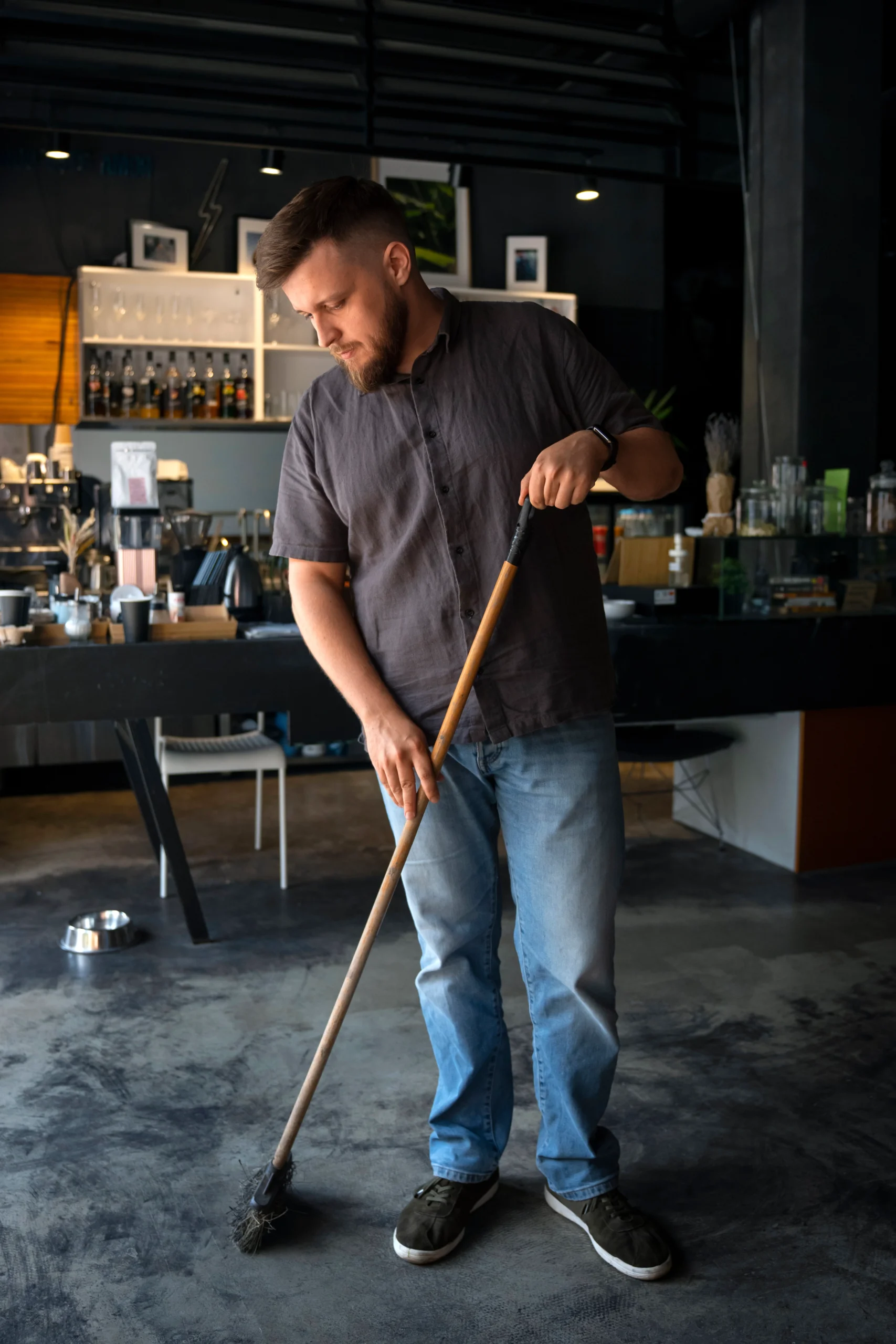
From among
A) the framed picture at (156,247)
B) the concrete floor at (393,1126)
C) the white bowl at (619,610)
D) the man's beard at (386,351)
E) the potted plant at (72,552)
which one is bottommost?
the concrete floor at (393,1126)

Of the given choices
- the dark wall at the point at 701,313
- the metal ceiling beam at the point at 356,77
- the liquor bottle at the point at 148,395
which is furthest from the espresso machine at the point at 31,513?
the dark wall at the point at 701,313

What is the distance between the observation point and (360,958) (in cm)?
189

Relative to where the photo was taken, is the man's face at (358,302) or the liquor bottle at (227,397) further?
the liquor bottle at (227,397)

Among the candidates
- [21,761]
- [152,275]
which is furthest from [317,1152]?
[152,275]

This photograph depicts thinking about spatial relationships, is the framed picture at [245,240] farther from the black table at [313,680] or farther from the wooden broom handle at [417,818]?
the wooden broom handle at [417,818]

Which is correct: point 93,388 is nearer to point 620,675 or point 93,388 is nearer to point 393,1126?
point 620,675

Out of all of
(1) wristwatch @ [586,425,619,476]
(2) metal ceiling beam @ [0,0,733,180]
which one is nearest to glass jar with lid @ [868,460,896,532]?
(2) metal ceiling beam @ [0,0,733,180]

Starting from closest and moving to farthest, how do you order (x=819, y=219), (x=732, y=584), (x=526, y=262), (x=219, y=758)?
1. (x=219, y=758)
2. (x=732, y=584)
3. (x=819, y=219)
4. (x=526, y=262)

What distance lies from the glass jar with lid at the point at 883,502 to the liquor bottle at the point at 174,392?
3.63 m

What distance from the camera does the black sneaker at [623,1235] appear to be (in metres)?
1.87

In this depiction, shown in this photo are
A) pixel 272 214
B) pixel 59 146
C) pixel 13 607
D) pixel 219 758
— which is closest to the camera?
pixel 13 607

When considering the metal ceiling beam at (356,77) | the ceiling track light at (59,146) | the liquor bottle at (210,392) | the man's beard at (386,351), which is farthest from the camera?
the liquor bottle at (210,392)

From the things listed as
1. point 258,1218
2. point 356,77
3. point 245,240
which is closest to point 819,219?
point 356,77

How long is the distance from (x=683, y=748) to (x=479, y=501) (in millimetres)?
2328
